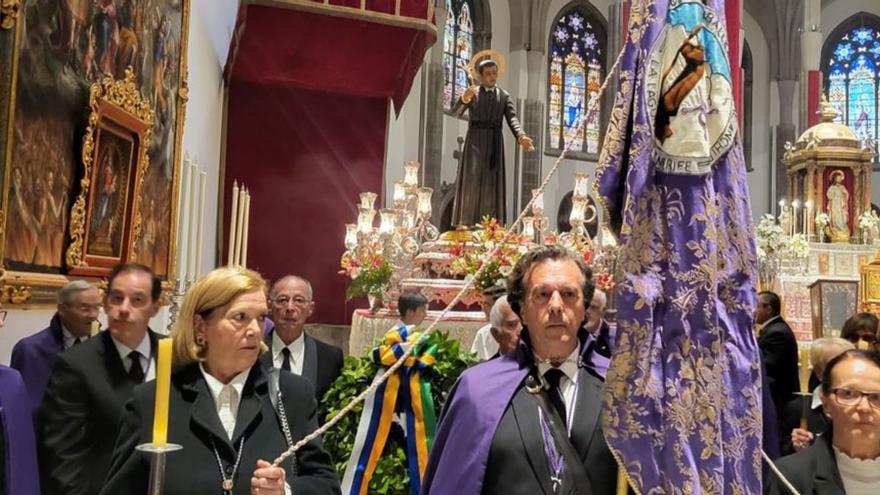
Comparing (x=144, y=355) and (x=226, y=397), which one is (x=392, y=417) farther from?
(x=226, y=397)

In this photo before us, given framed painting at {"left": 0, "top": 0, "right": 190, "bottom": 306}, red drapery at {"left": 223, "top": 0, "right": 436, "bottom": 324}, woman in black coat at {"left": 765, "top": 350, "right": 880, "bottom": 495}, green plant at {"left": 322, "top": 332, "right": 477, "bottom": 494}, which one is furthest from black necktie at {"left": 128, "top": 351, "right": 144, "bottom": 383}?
red drapery at {"left": 223, "top": 0, "right": 436, "bottom": 324}

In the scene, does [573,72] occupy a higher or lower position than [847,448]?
higher

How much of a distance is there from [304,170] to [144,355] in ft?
19.7

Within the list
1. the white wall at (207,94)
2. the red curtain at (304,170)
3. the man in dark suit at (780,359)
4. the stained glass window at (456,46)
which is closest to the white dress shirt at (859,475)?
the man in dark suit at (780,359)

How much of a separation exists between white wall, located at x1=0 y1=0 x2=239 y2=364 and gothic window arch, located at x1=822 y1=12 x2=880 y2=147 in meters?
24.9

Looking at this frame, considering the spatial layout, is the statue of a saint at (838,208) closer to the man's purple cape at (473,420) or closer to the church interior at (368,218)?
the church interior at (368,218)

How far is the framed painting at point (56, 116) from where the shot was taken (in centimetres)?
343

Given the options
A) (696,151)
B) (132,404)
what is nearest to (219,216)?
(132,404)

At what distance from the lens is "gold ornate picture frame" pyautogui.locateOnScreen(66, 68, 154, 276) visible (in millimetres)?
4250

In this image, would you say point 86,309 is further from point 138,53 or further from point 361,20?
point 361,20

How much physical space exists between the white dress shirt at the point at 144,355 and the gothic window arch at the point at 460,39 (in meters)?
19.7

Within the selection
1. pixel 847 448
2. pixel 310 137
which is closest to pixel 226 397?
pixel 847 448

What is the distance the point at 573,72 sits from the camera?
26875 mm

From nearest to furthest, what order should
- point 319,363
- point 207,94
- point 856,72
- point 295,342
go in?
point 319,363, point 295,342, point 207,94, point 856,72
